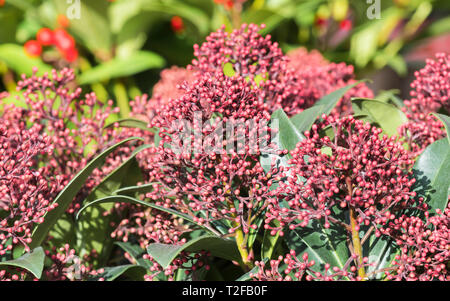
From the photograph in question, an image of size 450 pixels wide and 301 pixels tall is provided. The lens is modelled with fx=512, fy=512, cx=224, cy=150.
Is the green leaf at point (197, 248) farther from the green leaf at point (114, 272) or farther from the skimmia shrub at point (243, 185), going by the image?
the green leaf at point (114, 272)

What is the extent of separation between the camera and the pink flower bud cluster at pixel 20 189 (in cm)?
96

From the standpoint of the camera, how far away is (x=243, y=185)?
3.15 ft

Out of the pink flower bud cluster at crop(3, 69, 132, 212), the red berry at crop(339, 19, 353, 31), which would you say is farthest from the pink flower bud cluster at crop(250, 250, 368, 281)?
the red berry at crop(339, 19, 353, 31)

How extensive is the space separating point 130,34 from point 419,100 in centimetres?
190

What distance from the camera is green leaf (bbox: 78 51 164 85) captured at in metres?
2.44

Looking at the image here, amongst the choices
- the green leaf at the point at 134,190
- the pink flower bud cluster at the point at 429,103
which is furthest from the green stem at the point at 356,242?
the green leaf at the point at 134,190

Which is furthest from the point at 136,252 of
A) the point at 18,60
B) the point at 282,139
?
the point at 18,60

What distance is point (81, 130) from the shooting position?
121 centimetres

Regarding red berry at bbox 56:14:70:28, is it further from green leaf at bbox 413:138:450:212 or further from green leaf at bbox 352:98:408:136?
green leaf at bbox 413:138:450:212

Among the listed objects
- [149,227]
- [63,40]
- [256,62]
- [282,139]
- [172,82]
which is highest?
[63,40]

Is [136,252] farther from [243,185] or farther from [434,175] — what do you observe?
[434,175]

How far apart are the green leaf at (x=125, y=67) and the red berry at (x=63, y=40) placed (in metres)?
0.24

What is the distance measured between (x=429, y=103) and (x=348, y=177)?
43 centimetres

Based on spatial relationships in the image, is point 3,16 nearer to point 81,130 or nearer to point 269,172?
point 81,130
